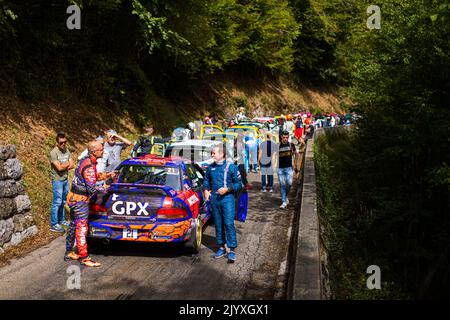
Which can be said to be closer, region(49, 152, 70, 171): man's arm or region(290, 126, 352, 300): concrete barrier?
region(290, 126, 352, 300): concrete barrier

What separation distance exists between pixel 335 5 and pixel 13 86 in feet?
160

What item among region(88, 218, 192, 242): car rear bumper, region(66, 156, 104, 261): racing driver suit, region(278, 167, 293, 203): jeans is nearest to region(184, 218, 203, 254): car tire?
region(88, 218, 192, 242): car rear bumper

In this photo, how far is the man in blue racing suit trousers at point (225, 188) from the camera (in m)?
7.84

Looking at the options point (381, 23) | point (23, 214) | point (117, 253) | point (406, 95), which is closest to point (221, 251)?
point (117, 253)

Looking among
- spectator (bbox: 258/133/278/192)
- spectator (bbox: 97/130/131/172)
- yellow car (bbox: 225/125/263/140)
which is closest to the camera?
spectator (bbox: 97/130/131/172)

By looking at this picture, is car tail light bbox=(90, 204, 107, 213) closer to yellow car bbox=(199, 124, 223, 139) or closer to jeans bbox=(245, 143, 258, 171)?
jeans bbox=(245, 143, 258, 171)

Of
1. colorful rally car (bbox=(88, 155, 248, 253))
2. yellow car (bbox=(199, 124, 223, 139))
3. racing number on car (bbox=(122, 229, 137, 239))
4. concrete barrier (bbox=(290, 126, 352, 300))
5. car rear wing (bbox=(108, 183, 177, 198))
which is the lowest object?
concrete barrier (bbox=(290, 126, 352, 300))

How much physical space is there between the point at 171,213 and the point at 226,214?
0.93 meters

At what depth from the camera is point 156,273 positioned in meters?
7.15

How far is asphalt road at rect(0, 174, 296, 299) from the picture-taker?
6.32m

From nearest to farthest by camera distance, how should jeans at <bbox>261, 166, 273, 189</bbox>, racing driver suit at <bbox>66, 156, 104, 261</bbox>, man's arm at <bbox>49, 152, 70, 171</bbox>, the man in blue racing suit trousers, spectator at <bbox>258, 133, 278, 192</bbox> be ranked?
racing driver suit at <bbox>66, 156, 104, 261</bbox>, the man in blue racing suit trousers, man's arm at <bbox>49, 152, 70, 171</bbox>, spectator at <bbox>258, 133, 278, 192</bbox>, jeans at <bbox>261, 166, 273, 189</bbox>

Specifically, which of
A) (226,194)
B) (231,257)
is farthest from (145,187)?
(231,257)
